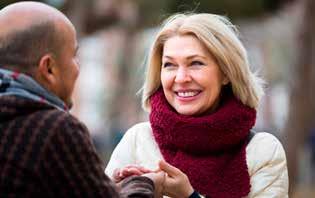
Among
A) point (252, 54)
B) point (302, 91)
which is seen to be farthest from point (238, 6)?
point (252, 54)

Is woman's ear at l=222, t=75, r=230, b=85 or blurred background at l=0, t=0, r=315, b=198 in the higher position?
woman's ear at l=222, t=75, r=230, b=85

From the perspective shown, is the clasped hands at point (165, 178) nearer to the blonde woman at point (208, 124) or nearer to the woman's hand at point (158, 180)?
the woman's hand at point (158, 180)

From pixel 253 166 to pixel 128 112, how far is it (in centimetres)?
2910

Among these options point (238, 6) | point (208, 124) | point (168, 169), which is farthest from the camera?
point (238, 6)

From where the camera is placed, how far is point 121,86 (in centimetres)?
2992

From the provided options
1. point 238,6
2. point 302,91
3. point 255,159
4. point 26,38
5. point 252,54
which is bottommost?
point 238,6

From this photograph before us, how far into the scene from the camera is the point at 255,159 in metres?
4.75

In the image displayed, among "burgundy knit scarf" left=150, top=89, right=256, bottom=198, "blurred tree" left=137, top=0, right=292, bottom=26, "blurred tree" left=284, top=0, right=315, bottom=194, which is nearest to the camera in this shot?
"burgundy knit scarf" left=150, top=89, right=256, bottom=198

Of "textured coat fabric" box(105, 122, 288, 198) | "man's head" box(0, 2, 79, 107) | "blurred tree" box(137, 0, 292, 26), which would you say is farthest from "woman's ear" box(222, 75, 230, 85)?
"blurred tree" box(137, 0, 292, 26)

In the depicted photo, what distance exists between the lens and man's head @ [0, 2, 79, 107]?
3.76 metres

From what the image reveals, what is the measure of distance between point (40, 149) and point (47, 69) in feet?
1.00

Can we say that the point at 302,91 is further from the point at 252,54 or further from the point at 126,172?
the point at 126,172

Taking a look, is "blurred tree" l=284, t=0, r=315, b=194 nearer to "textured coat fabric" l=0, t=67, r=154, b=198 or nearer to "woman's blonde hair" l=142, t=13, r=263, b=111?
"woman's blonde hair" l=142, t=13, r=263, b=111

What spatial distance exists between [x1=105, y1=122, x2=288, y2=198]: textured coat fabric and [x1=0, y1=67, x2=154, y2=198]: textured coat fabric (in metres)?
0.99
